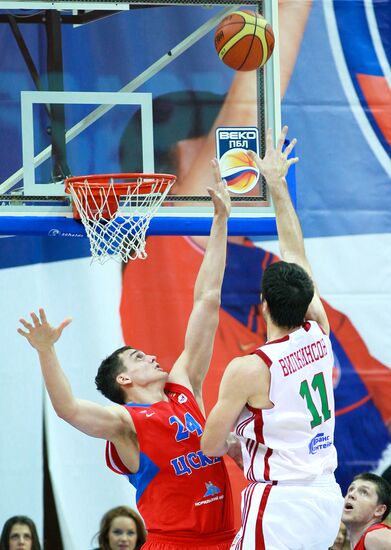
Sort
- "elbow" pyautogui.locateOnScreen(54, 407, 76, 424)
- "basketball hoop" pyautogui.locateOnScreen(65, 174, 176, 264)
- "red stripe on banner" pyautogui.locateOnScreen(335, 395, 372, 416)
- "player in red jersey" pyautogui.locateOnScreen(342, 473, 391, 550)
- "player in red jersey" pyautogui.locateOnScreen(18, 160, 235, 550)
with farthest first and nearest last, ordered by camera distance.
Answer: "red stripe on banner" pyautogui.locateOnScreen(335, 395, 372, 416) → "player in red jersey" pyautogui.locateOnScreen(342, 473, 391, 550) → "basketball hoop" pyautogui.locateOnScreen(65, 174, 176, 264) → "player in red jersey" pyautogui.locateOnScreen(18, 160, 235, 550) → "elbow" pyautogui.locateOnScreen(54, 407, 76, 424)

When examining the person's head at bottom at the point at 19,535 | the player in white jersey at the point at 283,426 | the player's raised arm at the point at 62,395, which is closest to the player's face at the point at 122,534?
the person's head at bottom at the point at 19,535

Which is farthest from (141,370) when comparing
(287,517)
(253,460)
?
(287,517)

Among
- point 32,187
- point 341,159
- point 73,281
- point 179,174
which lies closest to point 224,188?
point 179,174

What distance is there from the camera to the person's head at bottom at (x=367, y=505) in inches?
247

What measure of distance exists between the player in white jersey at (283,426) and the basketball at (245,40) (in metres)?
1.86

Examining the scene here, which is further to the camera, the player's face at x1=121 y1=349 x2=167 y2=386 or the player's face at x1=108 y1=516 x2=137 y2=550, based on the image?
the player's face at x1=108 y1=516 x2=137 y2=550

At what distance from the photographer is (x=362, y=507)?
6.32 meters

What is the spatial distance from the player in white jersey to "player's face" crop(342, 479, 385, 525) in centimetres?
188

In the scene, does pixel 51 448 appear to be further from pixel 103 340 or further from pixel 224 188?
pixel 224 188

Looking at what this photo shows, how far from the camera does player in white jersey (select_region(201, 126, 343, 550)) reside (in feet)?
14.1

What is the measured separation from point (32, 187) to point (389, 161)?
13.0 feet

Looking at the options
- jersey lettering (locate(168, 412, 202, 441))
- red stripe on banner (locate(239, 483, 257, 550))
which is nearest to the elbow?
jersey lettering (locate(168, 412, 202, 441))

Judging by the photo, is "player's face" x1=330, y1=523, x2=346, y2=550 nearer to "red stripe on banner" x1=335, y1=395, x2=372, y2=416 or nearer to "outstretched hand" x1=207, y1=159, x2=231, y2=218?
"red stripe on banner" x1=335, y1=395, x2=372, y2=416

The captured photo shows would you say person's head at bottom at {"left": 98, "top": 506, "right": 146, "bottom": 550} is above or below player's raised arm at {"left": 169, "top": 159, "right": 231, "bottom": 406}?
below
